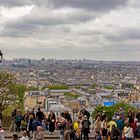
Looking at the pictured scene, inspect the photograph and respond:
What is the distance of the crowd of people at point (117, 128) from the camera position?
1535 cm

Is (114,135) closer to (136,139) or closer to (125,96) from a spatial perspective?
(136,139)

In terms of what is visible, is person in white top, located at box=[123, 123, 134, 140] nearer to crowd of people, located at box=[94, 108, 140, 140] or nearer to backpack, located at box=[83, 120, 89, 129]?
crowd of people, located at box=[94, 108, 140, 140]

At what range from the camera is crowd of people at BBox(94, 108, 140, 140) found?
50.4 feet

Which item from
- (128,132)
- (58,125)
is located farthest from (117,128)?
(58,125)

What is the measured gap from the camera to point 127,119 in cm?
1634

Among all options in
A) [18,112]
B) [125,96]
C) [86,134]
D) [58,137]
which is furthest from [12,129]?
[125,96]

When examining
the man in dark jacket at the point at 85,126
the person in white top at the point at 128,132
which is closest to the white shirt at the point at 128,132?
the person in white top at the point at 128,132

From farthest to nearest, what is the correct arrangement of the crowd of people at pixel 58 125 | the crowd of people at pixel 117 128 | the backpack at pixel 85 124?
the backpack at pixel 85 124, the crowd of people at pixel 58 125, the crowd of people at pixel 117 128

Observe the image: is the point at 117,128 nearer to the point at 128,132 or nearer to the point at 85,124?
the point at 128,132

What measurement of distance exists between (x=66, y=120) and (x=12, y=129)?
308cm

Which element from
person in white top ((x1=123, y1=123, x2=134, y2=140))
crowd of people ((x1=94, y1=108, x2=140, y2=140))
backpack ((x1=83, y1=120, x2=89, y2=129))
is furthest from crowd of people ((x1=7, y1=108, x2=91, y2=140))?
person in white top ((x1=123, y1=123, x2=134, y2=140))

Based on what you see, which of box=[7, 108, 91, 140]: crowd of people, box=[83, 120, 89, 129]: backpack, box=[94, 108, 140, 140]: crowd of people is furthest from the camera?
box=[83, 120, 89, 129]: backpack

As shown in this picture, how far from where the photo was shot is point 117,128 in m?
15.9

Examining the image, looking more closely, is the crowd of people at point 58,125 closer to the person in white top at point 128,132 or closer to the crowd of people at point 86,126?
the crowd of people at point 86,126
